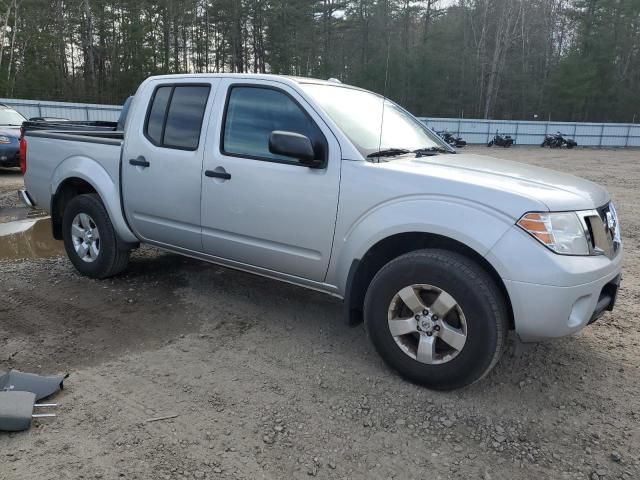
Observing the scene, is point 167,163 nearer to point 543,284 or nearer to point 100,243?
point 100,243

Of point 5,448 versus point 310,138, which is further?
point 310,138

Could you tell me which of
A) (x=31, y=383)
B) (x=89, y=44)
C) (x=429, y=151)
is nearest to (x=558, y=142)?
(x=89, y=44)

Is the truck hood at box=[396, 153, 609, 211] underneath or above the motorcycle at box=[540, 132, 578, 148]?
above

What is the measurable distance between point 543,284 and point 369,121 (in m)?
1.77

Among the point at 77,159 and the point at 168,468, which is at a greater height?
the point at 77,159

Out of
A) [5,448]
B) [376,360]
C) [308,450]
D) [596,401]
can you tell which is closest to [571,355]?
[596,401]

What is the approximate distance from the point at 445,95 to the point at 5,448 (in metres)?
52.4

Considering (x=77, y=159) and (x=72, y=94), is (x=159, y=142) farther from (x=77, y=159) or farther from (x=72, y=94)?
(x=72, y=94)

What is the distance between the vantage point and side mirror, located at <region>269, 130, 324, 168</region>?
3.27m

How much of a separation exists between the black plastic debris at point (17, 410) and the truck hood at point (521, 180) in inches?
99.5

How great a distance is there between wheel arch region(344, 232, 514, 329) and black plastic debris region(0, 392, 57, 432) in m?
1.85

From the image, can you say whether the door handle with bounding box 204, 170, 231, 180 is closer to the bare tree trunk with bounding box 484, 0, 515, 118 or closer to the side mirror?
the side mirror

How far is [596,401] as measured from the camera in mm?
3121

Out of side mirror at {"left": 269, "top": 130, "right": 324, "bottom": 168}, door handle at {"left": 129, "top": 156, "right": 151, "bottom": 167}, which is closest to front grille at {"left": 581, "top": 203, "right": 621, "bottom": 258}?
side mirror at {"left": 269, "top": 130, "right": 324, "bottom": 168}
